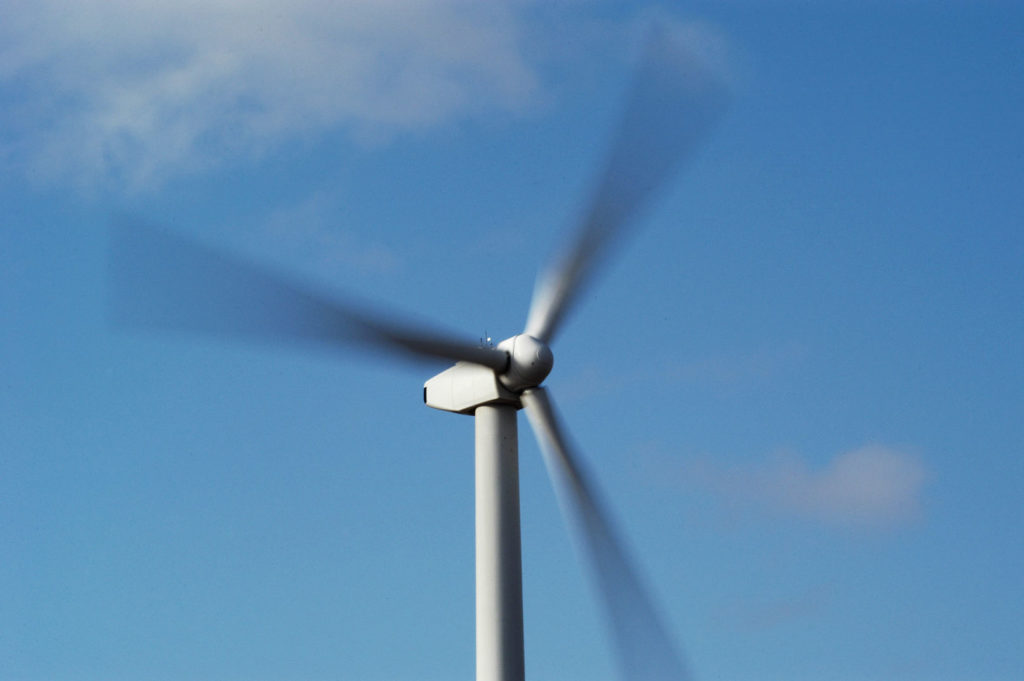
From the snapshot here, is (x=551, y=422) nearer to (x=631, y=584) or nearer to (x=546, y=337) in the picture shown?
(x=546, y=337)

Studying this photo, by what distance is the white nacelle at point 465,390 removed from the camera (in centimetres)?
2200

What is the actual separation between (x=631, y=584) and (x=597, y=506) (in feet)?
4.41

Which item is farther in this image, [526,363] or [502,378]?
[502,378]

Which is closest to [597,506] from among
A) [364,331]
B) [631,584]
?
[631,584]

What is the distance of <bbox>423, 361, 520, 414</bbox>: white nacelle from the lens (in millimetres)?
22000

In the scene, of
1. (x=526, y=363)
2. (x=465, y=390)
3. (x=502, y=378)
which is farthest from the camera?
(x=465, y=390)

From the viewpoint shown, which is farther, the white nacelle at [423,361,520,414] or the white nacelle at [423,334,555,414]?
the white nacelle at [423,361,520,414]

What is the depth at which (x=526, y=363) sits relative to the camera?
21.7 meters

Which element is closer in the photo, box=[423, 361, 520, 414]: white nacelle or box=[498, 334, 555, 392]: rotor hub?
box=[498, 334, 555, 392]: rotor hub

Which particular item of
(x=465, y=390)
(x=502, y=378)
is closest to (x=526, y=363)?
(x=502, y=378)

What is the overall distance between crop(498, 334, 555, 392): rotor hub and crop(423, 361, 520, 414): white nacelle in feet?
0.59

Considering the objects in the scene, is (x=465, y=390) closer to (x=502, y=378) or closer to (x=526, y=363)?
(x=502, y=378)

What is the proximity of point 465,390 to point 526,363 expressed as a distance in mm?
1357

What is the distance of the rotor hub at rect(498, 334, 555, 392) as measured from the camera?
21672 mm
